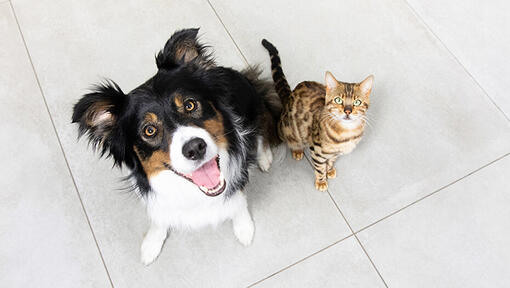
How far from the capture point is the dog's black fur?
5.67 feet

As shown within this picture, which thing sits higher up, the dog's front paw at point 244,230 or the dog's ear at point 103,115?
the dog's ear at point 103,115

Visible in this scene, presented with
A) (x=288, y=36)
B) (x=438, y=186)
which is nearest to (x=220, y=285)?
(x=438, y=186)

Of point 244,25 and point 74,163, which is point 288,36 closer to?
point 244,25

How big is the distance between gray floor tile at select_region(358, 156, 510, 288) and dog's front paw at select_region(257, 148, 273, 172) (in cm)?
71

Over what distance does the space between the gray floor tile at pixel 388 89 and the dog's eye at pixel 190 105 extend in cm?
121

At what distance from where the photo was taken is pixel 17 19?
3242 millimetres

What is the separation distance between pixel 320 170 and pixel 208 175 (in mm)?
840

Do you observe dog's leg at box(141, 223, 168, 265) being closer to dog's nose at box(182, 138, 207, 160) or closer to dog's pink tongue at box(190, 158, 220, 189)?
dog's pink tongue at box(190, 158, 220, 189)

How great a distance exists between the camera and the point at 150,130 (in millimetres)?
1743

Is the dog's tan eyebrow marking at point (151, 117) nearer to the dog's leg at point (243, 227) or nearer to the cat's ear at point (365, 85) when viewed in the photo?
the dog's leg at point (243, 227)

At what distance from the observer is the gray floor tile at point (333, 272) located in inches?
93.6

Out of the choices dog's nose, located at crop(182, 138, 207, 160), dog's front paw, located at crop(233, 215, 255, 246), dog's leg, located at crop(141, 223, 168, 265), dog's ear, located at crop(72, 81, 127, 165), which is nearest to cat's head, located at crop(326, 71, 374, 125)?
dog's nose, located at crop(182, 138, 207, 160)

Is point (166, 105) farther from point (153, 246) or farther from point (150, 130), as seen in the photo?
point (153, 246)

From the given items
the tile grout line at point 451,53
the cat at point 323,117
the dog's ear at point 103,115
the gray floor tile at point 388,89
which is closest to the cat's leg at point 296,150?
the cat at point 323,117
